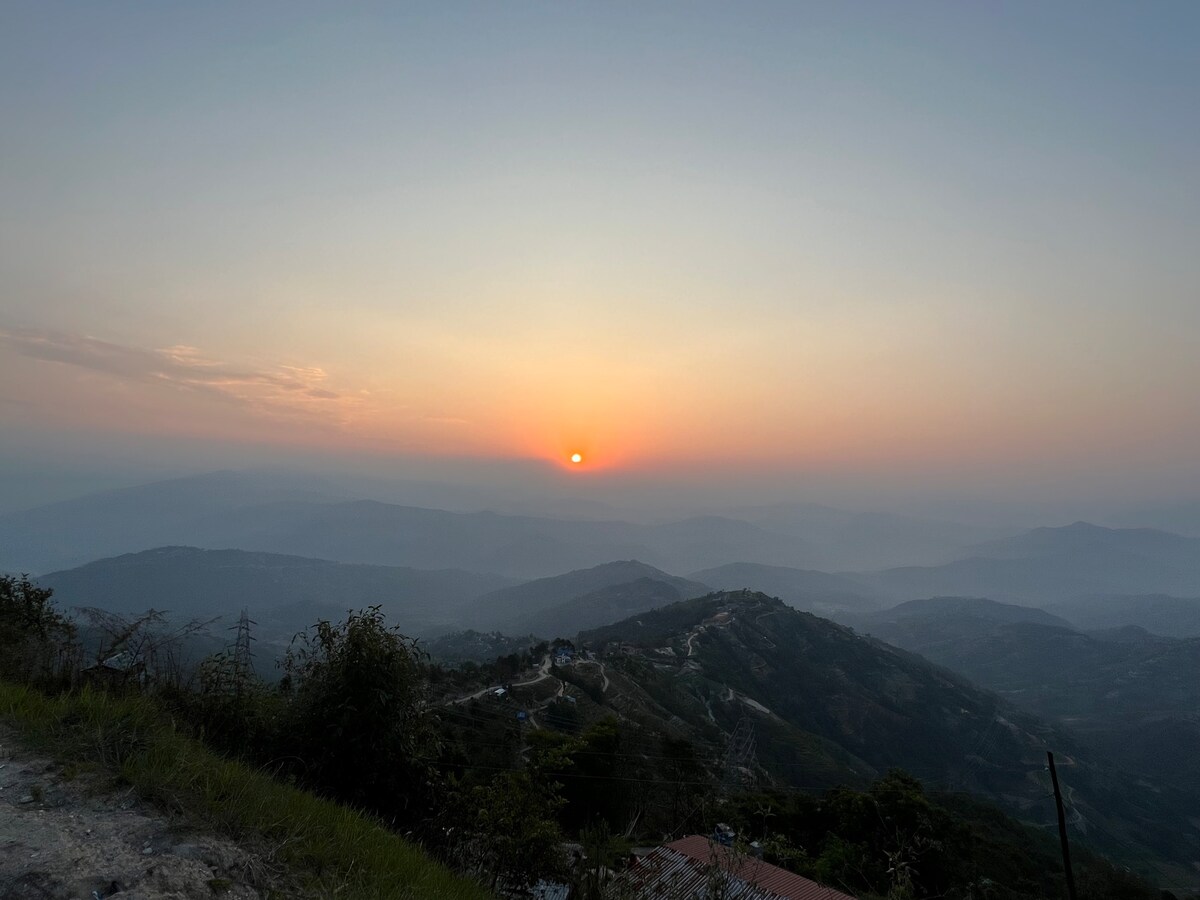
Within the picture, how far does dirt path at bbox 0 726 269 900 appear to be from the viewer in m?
4.35

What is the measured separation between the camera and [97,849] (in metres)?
4.71

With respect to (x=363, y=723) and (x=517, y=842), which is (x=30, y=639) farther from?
(x=517, y=842)

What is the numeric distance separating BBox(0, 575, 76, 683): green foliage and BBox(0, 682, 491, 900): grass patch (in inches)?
66.0

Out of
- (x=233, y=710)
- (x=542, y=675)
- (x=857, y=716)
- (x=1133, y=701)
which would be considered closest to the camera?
(x=233, y=710)

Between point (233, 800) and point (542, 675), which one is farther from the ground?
point (233, 800)

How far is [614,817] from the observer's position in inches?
1227

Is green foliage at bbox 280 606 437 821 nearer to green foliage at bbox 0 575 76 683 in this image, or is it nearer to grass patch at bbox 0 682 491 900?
grass patch at bbox 0 682 491 900

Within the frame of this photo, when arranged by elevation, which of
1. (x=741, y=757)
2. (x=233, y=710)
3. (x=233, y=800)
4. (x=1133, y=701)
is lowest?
(x=1133, y=701)

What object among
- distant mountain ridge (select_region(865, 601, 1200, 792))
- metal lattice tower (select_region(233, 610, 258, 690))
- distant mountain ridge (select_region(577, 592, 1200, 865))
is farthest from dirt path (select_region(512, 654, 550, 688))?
distant mountain ridge (select_region(865, 601, 1200, 792))

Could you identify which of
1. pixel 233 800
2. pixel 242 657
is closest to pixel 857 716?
pixel 242 657

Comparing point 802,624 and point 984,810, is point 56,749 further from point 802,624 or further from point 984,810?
point 802,624

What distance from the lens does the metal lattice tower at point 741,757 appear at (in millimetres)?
52281

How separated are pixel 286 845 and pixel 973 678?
245 m

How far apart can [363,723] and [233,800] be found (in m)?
3.46
